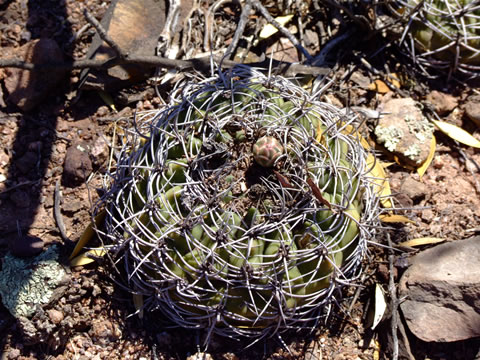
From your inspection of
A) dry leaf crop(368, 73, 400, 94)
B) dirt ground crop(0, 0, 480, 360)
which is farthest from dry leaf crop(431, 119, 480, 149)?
dry leaf crop(368, 73, 400, 94)

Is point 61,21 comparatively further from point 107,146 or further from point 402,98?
point 402,98

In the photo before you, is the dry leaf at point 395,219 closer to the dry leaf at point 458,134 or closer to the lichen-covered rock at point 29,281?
the dry leaf at point 458,134

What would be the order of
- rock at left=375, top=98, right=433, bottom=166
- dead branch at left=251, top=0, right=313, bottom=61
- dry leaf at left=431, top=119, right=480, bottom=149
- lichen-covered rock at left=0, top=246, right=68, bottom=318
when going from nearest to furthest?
lichen-covered rock at left=0, top=246, right=68, bottom=318 < rock at left=375, top=98, right=433, bottom=166 < dry leaf at left=431, top=119, right=480, bottom=149 < dead branch at left=251, top=0, right=313, bottom=61

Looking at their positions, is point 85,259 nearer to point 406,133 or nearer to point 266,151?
point 266,151

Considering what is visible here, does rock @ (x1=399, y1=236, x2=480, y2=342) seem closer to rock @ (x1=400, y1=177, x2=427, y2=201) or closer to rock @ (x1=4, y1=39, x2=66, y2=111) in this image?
rock @ (x1=400, y1=177, x2=427, y2=201)

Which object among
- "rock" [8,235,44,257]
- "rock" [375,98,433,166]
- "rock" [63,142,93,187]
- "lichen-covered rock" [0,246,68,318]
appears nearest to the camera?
"lichen-covered rock" [0,246,68,318]

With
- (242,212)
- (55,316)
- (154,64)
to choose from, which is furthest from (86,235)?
(154,64)

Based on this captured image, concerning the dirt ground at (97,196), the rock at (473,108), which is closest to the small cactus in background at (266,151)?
the dirt ground at (97,196)
